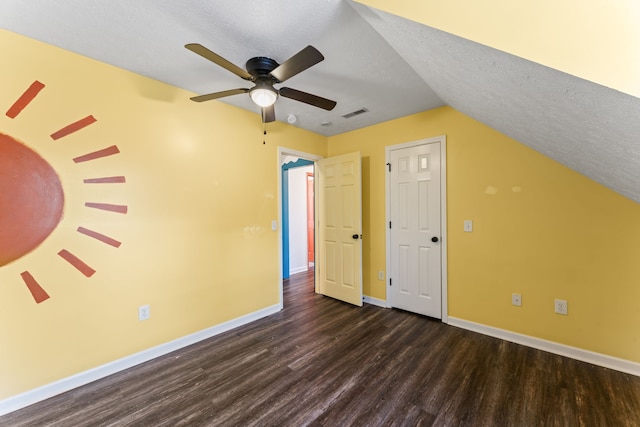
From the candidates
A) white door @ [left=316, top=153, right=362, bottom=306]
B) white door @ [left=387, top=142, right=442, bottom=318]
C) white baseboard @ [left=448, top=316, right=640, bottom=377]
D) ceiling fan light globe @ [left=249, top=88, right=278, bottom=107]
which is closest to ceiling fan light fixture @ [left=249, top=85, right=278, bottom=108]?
ceiling fan light globe @ [left=249, top=88, right=278, bottom=107]

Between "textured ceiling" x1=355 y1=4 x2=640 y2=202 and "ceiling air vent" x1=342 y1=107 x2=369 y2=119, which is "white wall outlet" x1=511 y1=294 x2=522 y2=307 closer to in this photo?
"textured ceiling" x1=355 y1=4 x2=640 y2=202

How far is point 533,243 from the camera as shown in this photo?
2371 mm

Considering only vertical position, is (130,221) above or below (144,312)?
above

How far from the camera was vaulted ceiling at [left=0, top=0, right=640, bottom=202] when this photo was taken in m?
1.16

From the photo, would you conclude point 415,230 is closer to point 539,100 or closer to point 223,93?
point 539,100

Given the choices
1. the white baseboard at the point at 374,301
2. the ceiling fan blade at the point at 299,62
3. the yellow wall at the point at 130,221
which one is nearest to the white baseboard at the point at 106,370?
the yellow wall at the point at 130,221

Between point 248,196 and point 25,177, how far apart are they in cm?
174

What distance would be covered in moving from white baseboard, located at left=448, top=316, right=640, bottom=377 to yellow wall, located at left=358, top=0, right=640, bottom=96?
2.37 m

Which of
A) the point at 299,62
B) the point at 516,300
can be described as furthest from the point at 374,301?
the point at 299,62

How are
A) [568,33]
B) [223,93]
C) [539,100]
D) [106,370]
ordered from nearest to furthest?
[568,33]
[539,100]
[223,93]
[106,370]

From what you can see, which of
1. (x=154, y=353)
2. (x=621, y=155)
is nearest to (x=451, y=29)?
(x=621, y=155)

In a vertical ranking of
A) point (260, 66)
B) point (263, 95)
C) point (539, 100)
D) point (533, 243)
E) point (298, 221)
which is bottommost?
point (533, 243)

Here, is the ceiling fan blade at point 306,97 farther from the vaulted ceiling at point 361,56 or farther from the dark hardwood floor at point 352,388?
the dark hardwood floor at point 352,388

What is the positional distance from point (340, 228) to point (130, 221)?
2486mm
